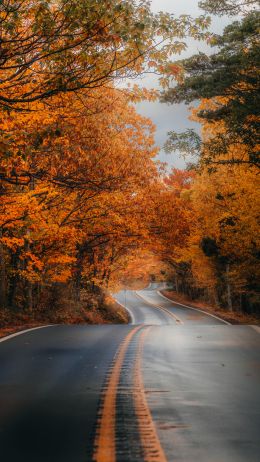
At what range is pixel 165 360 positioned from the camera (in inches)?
357

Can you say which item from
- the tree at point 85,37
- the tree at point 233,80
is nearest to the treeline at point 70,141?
the tree at point 85,37

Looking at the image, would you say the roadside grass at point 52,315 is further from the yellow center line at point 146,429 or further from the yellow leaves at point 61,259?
the yellow center line at point 146,429

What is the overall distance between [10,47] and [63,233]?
1220 centimetres

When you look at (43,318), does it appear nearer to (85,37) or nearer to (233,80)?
→ (233,80)

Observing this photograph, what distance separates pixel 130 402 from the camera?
590 cm

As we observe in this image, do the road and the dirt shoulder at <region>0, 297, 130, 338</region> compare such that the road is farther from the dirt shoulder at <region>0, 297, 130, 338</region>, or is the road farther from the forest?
the dirt shoulder at <region>0, 297, 130, 338</region>

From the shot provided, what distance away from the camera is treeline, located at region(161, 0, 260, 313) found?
1681 cm

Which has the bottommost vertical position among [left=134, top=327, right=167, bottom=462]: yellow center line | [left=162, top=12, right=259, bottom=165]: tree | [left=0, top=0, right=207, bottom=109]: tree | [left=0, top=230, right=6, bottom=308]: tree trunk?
[left=134, top=327, right=167, bottom=462]: yellow center line

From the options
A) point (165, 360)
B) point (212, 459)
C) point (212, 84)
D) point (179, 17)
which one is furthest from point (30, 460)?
point (212, 84)

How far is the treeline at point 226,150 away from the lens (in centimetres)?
1681

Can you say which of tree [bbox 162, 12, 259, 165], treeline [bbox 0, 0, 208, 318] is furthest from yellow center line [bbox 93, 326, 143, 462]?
tree [bbox 162, 12, 259, 165]

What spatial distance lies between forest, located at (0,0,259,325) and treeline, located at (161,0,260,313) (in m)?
0.07

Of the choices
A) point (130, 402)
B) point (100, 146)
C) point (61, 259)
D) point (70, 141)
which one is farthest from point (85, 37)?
point (61, 259)

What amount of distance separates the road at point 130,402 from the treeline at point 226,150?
16.6ft
